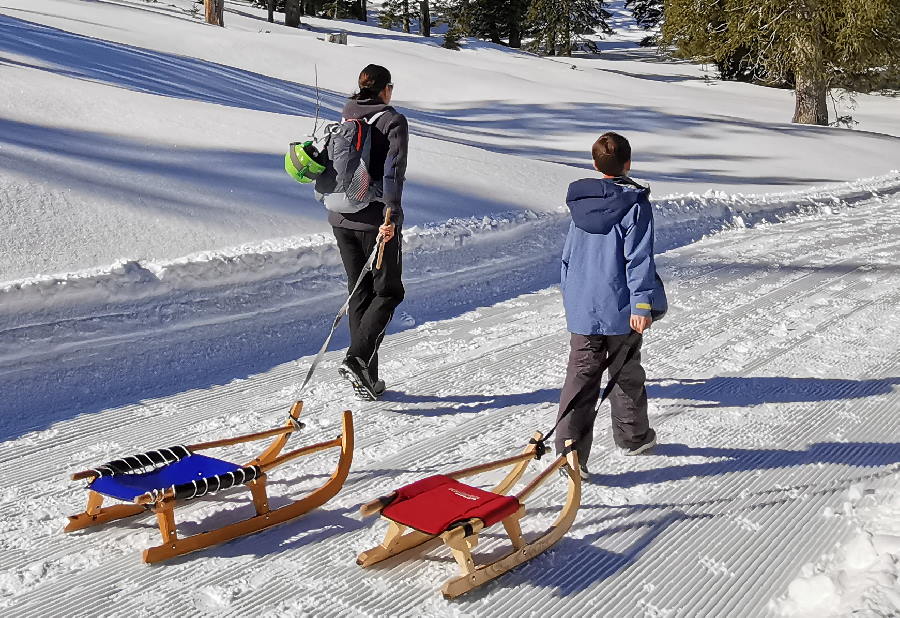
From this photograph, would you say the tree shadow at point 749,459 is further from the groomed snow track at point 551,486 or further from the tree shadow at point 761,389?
the tree shadow at point 761,389

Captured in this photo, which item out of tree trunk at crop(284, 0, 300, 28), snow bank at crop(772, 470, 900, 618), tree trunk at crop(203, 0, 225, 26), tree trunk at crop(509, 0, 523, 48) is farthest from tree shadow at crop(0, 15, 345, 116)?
tree trunk at crop(509, 0, 523, 48)

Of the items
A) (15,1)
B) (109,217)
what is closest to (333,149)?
(109,217)

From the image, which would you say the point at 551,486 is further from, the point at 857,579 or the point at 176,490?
the point at 176,490

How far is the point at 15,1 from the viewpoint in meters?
27.7

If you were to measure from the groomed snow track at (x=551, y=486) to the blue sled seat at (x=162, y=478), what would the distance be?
0.22 metres

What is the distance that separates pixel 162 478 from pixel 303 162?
6.32 feet

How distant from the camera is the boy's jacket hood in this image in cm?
403

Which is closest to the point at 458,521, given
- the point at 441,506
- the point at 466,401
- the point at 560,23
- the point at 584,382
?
the point at 441,506

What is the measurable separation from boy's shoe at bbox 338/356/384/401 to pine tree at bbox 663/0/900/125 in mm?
18812

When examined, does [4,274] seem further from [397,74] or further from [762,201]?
[397,74]

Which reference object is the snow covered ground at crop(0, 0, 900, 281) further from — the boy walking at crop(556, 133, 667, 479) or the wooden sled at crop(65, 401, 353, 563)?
the boy walking at crop(556, 133, 667, 479)

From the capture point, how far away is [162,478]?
3.68 meters

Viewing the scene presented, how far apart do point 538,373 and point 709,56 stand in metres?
20.9

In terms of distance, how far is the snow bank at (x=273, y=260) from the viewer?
6.05 metres
